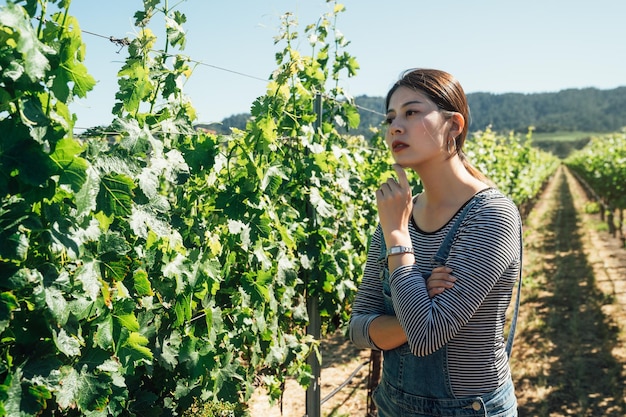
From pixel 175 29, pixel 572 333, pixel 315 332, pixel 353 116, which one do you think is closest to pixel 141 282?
pixel 175 29

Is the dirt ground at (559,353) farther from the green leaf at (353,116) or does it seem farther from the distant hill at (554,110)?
the distant hill at (554,110)

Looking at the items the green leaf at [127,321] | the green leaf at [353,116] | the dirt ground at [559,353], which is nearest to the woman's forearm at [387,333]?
the green leaf at [127,321]

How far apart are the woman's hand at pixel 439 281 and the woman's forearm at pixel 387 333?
0.17 m

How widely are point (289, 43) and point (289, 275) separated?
1.19m

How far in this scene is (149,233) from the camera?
6.13 ft

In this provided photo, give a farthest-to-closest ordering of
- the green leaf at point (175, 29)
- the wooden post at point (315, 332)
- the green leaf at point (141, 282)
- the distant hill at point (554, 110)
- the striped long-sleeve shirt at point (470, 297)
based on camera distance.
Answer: the distant hill at point (554, 110) < the wooden post at point (315, 332) < the green leaf at point (175, 29) < the green leaf at point (141, 282) < the striped long-sleeve shirt at point (470, 297)

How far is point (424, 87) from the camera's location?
1592mm

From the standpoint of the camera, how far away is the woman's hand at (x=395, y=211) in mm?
1509

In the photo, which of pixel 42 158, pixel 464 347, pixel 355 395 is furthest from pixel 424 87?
pixel 355 395

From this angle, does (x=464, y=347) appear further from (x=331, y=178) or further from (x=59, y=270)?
(x=331, y=178)

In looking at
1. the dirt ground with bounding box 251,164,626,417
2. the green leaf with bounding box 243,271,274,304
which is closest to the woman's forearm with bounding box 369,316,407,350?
the green leaf with bounding box 243,271,274,304

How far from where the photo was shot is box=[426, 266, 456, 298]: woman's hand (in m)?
1.42

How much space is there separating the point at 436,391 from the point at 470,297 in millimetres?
298

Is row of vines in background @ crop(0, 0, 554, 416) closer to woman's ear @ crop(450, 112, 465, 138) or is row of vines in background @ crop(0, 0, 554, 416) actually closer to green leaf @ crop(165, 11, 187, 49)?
green leaf @ crop(165, 11, 187, 49)
